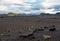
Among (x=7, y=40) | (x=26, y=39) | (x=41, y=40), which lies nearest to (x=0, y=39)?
(x=7, y=40)

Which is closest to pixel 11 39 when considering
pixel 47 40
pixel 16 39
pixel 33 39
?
pixel 16 39

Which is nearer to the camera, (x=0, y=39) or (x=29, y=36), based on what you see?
(x=0, y=39)

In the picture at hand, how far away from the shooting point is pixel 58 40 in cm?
2127

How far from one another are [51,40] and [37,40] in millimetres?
1342

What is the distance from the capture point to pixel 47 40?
21.5 meters

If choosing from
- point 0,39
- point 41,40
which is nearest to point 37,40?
point 41,40

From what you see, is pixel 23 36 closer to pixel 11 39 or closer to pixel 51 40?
pixel 11 39

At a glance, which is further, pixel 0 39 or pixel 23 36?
pixel 23 36

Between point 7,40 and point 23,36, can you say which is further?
point 23,36

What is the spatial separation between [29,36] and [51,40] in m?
3.13

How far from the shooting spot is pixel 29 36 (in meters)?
23.8

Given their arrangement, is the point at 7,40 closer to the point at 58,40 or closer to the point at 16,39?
the point at 16,39

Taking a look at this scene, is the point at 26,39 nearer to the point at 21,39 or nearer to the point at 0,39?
the point at 21,39

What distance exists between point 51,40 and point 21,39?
304cm
